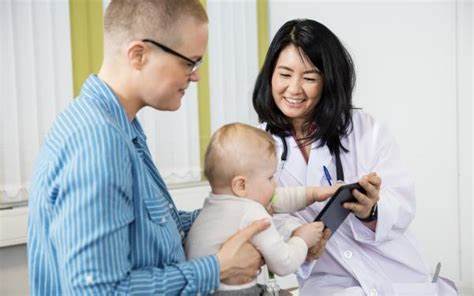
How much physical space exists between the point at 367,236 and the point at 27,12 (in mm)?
1695

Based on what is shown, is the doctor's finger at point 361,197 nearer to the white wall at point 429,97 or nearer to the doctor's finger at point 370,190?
the doctor's finger at point 370,190

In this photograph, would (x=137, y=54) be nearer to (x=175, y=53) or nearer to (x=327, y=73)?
(x=175, y=53)

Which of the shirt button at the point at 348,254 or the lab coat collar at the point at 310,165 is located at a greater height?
the lab coat collar at the point at 310,165

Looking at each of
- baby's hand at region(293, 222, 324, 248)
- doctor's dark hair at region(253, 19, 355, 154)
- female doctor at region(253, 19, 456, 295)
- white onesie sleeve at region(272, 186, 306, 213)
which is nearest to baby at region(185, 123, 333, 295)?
baby's hand at region(293, 222, 324, 248)

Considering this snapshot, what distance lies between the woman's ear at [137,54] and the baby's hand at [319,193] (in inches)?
28.1

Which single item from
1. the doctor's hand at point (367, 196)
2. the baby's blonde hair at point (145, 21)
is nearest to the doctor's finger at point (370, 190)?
the doctor's hand at point (367, 196)

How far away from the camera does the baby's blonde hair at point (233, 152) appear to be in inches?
55.8

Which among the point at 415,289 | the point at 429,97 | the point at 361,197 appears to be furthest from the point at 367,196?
the point at 429,97

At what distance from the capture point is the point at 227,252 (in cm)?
123

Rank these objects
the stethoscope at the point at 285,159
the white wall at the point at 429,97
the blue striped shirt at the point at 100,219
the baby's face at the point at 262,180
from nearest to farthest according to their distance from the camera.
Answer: the blue striped shirt at the point at 100,219 → the baby's face at the point at 262,180 → the stethoscope at the point at 285,159 → the white wall at the point at 429,97

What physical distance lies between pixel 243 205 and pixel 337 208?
0.33 m

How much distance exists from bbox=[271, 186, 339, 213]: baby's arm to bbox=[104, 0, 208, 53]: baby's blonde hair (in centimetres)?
64

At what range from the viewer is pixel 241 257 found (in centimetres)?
124

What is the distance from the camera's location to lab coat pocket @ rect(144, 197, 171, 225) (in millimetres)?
1150
